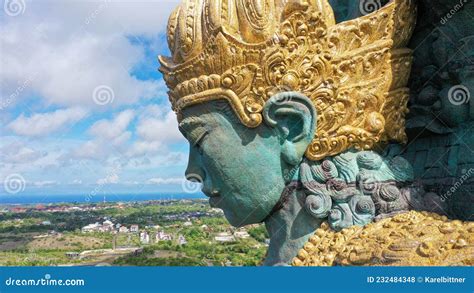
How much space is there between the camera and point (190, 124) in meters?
3.93

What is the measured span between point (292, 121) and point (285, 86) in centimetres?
25

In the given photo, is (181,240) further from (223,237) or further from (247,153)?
(247,153)

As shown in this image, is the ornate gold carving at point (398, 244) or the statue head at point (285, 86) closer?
the ornate gold carving at point (398, 244)

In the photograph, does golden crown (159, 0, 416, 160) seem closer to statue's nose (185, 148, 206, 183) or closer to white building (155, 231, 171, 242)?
statue's nose (185, 148, 206, 183)

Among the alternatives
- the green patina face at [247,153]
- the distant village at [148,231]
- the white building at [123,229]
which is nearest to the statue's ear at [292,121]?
the green patina face at [247,153]

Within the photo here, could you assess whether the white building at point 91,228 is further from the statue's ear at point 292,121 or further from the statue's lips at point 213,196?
the statue's ear at point 292,121

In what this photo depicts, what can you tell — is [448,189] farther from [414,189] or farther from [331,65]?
[331,65]

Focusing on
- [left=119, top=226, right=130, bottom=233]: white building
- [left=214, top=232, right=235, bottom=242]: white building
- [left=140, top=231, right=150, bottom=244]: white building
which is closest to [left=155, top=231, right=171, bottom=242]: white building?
[left=140, top=231, right=150, bottom=244]: white building

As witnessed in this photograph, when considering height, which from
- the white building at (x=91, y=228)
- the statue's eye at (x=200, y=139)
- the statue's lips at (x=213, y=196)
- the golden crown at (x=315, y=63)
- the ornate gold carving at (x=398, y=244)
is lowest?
the white building at (x=91, y=228)

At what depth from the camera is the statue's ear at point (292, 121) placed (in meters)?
3.72

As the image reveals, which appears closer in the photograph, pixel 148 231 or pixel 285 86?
pixel 285 86

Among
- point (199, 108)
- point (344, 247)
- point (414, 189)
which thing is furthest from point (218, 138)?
point (414, 189)

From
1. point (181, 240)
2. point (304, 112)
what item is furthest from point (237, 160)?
point (181, 240)

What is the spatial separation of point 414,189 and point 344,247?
71cm
